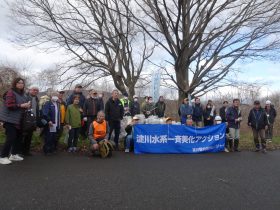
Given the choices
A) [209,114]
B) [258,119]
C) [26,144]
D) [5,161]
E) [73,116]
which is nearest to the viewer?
[5,161]

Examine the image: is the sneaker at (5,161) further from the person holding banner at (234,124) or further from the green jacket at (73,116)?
the person holding banner at (234,124)

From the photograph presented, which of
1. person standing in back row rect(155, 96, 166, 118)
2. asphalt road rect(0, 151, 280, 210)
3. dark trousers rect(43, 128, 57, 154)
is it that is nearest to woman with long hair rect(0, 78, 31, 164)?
asphalt road rect(0, 151, 280, 210)

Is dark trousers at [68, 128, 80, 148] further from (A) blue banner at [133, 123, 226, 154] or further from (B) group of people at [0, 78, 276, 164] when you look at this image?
(A) blue banner at [133, 123, 226, 154]

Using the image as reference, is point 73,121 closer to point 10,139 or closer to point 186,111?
point 10,139

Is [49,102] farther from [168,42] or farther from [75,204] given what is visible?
[168,42]

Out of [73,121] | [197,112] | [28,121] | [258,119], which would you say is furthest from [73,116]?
[258,119]

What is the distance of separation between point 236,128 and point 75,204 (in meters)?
8.58

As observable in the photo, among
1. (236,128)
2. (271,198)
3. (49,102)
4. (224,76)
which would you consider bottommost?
(271,198)

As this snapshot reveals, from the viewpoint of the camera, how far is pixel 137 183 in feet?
22.4

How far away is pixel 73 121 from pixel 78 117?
213mm

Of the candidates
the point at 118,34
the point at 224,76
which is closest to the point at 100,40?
the point at 118,34

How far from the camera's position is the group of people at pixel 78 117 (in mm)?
8547

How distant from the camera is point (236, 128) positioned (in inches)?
491

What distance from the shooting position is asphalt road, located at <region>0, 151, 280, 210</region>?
5.51 meters
